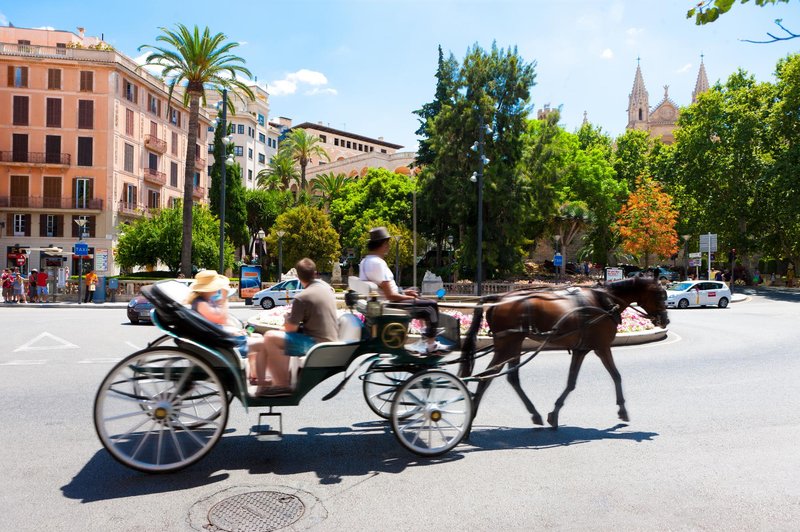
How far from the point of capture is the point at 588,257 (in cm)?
6488

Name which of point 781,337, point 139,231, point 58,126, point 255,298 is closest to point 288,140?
point 58,126

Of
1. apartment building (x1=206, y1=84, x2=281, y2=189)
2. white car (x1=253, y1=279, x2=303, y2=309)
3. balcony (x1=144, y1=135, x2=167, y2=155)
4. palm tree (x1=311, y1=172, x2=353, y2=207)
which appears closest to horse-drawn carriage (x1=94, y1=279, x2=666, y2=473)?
white car (x1=253, y1=279, x2=303, y2=309)

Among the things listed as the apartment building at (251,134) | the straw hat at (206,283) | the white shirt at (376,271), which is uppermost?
the apartment building at (251,134)

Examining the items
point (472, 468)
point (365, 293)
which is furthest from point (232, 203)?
point (472, 468)

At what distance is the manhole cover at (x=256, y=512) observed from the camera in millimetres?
4230

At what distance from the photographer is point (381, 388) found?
7.44 metres

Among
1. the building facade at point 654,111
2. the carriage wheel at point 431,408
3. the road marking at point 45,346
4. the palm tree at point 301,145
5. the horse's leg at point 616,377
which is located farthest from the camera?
the building facade at point 654,111

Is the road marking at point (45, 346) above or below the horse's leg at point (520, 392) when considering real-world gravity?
below

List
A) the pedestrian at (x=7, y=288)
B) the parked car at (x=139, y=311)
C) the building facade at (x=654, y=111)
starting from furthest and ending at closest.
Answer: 1. the building facade at (x=654, y=111)
2. the pedestrian at (x=7, y=288)
3. the parked car at (x=139, y=311)

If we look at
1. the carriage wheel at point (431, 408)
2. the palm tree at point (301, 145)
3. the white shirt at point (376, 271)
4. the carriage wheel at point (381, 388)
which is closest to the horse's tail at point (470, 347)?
the carriage wheel at point (381, 388)

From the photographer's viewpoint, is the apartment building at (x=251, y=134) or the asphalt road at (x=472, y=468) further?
the apartment building at (x=251, y=134)

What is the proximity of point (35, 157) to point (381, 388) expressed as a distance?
173ft

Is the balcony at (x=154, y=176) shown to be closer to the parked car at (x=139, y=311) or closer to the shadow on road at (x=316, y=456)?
the parked car at (x=139, y=311)

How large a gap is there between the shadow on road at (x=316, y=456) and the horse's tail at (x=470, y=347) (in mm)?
656
